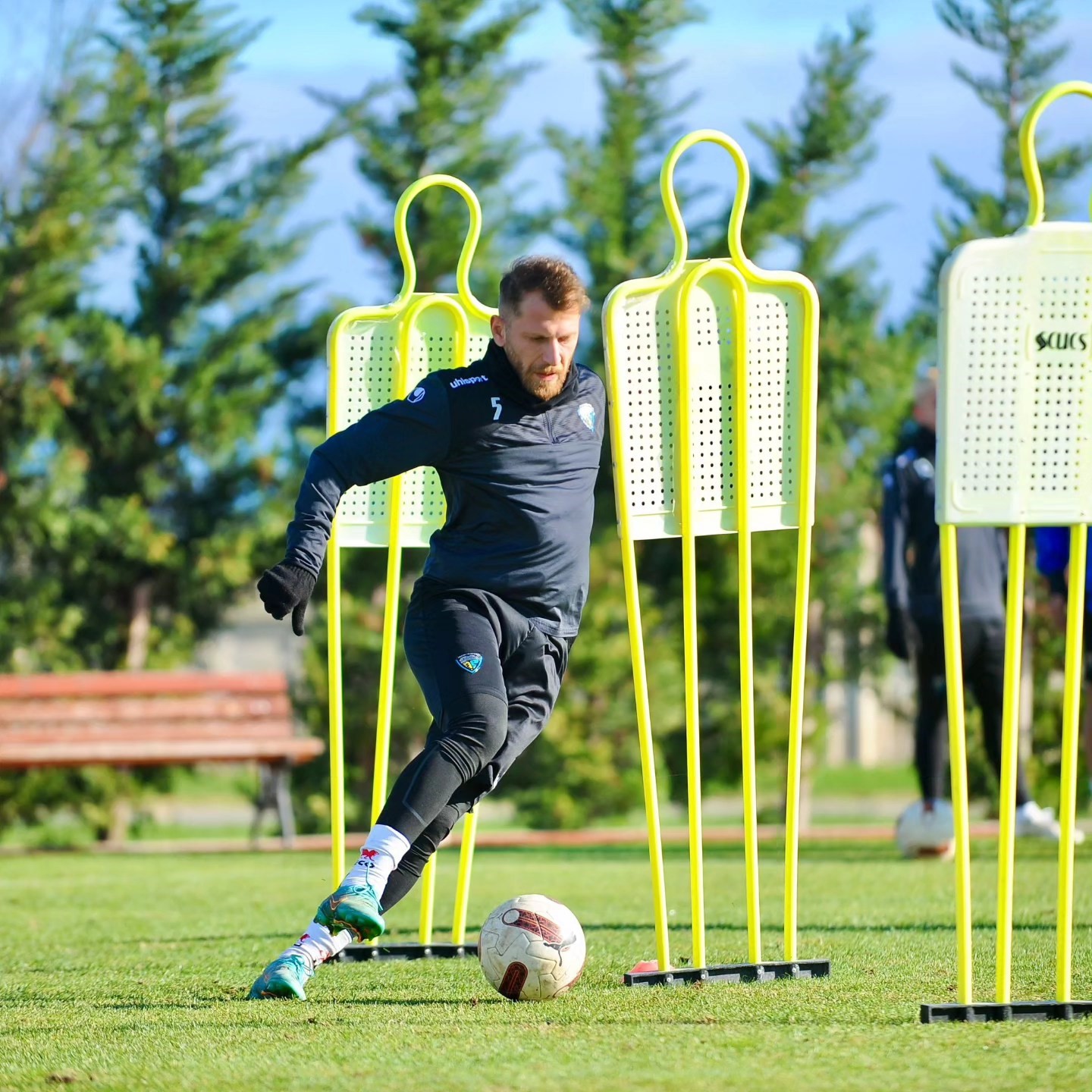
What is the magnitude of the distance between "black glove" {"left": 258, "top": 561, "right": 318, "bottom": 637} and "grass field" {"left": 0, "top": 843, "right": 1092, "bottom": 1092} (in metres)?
1.06

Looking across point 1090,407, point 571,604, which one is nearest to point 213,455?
point 571,604

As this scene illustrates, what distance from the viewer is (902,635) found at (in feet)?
31.3

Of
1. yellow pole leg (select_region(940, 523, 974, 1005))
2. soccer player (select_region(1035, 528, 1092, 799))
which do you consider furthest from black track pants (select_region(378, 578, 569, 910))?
soccer player (select_region(1035, 528, 1092, 799))

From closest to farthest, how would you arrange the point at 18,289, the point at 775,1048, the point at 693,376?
1. the point at 775,1048
2. the point at 693,376
3. the point at 18,289

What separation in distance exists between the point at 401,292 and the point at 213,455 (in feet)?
34.4

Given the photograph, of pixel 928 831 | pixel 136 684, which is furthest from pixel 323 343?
pixel 928 831

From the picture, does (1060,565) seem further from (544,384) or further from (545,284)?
(545,284)

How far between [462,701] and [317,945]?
2.62 ft

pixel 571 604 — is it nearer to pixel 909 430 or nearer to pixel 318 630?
pixel 909 430

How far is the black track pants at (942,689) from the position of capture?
30.8 ft

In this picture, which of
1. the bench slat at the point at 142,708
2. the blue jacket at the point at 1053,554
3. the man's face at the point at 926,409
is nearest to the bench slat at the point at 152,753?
the bench slat at the point at 142,708

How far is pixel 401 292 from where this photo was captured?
5.82 meters

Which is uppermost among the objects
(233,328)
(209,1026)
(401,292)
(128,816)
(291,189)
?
(291,189)

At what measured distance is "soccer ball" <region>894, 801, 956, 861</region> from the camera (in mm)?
9289
